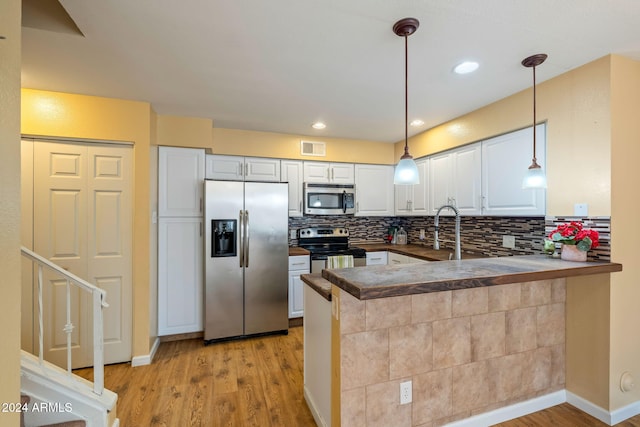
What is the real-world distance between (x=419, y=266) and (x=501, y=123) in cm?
170

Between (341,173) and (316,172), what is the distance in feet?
1.18

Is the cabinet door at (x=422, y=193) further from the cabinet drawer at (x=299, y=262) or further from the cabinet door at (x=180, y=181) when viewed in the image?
the cabinet door at (x=180, y=181)

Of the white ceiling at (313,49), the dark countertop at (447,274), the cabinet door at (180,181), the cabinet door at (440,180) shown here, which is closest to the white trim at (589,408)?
the dark countertop at (447,274)

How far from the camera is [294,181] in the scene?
3.77m

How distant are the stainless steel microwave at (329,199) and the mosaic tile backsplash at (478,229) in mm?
329

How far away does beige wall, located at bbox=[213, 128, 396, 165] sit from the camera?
346cm

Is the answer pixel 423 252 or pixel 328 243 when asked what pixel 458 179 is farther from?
pixel 328 243

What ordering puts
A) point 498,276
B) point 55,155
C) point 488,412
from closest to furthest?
point 498,276 → point 488,412 → point 55,155

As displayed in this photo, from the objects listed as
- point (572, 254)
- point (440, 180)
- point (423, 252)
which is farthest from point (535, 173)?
point (423, 252)

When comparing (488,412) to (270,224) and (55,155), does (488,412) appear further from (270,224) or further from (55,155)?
(55,155)

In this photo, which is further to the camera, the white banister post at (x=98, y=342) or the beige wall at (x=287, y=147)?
the beige wall at (x=287, y=147)

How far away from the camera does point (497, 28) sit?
5.24 feet

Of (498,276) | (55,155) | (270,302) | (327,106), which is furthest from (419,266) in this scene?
(55,155)

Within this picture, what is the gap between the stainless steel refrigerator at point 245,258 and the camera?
309 cm
